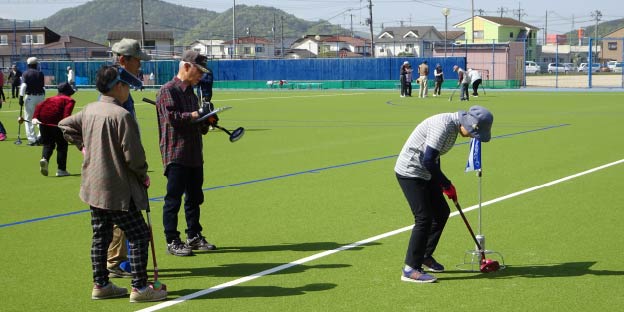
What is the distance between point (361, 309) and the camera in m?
6.65

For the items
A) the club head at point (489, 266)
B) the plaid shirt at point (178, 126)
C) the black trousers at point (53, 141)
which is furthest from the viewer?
the black trousers at point (53, 141)

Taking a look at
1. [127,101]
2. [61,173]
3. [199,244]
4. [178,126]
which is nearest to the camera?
[127,101]

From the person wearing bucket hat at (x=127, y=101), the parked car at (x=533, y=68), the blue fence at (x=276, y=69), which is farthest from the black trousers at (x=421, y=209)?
the parked car at (x=533, y=68)

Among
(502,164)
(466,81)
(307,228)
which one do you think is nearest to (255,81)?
(466,81)

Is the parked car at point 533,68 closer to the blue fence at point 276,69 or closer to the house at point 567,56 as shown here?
the house at point 567,56

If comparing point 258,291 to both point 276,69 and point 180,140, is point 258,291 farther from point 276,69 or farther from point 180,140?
point 276,69

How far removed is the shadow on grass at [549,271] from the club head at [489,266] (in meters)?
0.04

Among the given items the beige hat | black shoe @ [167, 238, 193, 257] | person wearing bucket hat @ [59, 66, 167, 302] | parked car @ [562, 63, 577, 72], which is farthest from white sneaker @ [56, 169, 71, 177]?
parked car @ [562, 63, 577, 72]

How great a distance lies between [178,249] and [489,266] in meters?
3.01

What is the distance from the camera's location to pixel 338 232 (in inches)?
375

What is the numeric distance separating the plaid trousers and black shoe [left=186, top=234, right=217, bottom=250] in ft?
5.96

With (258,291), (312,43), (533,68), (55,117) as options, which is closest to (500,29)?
(312,43)

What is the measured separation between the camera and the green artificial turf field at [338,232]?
701 cm

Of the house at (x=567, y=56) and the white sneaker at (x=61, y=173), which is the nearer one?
the white sneaker at (x=61, y=173)
